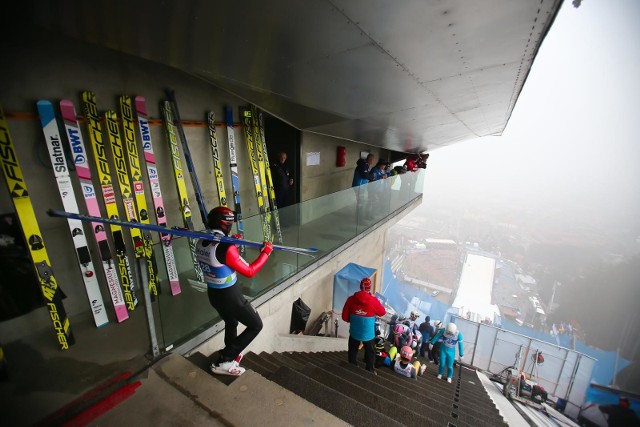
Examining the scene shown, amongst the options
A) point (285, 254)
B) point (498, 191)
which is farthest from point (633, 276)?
point (498, 191)

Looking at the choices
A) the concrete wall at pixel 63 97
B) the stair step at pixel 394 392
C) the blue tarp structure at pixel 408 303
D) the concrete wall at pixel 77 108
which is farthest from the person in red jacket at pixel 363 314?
the blue tarp structure at pixel 408 303

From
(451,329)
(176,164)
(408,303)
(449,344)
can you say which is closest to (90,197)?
(176,164)

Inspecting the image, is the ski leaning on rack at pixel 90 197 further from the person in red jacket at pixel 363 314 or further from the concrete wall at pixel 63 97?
the person in red jacket at pixel 363 314

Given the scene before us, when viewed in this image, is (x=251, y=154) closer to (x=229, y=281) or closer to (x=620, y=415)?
(x=229, y=281)

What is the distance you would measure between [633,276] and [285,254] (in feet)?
104

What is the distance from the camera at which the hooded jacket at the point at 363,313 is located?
155 inches

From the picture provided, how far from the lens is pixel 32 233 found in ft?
8.43

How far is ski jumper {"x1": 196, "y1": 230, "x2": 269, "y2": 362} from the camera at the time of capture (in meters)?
2.23

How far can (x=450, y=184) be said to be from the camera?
63.8 meters

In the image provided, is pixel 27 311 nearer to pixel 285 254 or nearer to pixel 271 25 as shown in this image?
pixel 285 254

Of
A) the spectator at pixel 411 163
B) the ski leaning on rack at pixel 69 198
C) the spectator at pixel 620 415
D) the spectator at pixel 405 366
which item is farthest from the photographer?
the spectator at pixel 411 163

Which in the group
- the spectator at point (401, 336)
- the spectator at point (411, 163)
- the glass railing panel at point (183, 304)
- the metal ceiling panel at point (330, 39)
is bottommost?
the spectator at point (401, 336)

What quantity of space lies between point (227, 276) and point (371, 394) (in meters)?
2.22

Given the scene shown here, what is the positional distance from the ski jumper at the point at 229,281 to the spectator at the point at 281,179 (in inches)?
137
